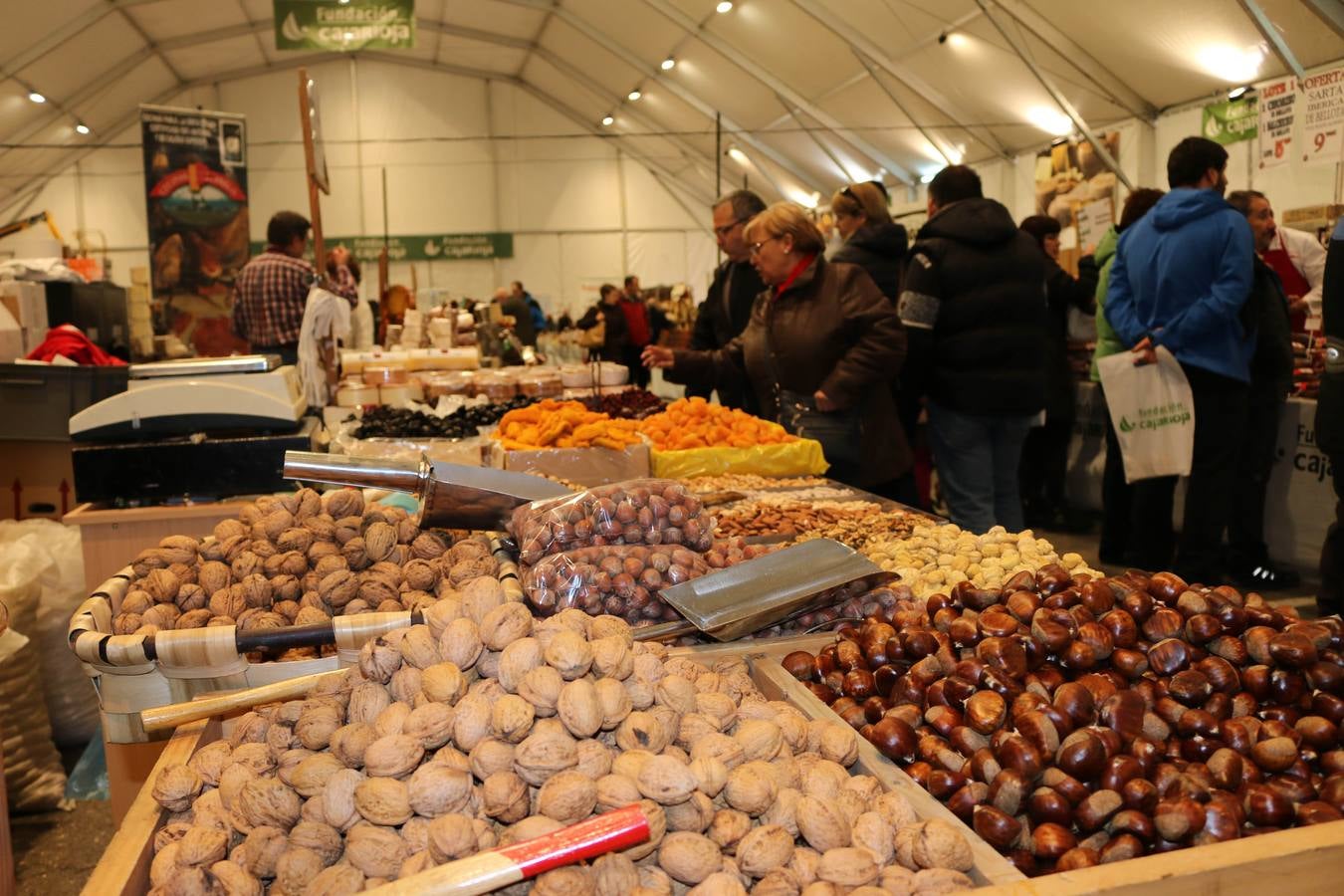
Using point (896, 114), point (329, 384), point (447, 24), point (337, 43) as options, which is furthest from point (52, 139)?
point (329, 384)

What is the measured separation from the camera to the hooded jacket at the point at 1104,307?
5.03 m

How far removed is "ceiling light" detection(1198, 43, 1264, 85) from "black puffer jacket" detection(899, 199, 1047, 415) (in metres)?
5.30

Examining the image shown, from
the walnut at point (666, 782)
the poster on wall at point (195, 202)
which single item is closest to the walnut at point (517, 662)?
the walnut at point (666, 782)

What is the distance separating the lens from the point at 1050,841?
1.17m

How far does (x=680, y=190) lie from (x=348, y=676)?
23167 mm

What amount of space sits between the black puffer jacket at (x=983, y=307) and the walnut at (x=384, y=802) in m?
3.45

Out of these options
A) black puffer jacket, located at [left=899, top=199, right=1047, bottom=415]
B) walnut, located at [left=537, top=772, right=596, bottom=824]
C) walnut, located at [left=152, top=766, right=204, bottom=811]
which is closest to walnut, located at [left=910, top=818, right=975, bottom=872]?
walnut, located at [left=537, top=772, right=596, bottom=824]

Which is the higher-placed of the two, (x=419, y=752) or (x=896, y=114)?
(x=896, y=114)

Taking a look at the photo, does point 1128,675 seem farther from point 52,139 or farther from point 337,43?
point 52,139

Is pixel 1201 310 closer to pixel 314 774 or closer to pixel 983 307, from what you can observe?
pixel 983 307

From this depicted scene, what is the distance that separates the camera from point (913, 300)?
4.26 meters

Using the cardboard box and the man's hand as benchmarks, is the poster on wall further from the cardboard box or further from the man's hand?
the man's hand

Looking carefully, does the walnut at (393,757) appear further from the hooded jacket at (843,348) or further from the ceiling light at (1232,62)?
the ceiling light at (1232,62)

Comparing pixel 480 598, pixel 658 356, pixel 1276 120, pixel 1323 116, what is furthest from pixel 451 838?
pixel 1276 120
